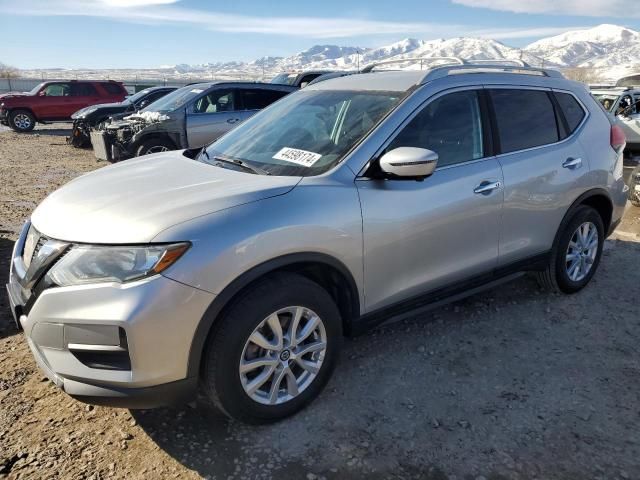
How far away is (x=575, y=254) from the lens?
422 cm

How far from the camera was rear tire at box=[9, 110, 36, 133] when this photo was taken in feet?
59.9

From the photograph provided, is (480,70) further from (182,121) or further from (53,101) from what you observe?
(53,101)

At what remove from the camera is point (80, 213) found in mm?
2523

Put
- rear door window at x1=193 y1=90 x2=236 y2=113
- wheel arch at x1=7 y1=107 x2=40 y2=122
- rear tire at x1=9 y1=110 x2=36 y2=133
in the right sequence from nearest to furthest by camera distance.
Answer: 1. rear door window at x1=193 y1=90 x2=236 y2=113
2. wheel arch at x1=7 y1=107 x2=40 y2=122
3. rear tire at x1=9 y1=110 x2=36 y2=133

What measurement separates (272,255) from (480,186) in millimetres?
1508

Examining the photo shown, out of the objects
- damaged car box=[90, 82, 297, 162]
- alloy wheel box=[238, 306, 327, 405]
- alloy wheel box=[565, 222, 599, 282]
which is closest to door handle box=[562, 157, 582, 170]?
alloy wheel box=[565, 222, 599, 282]

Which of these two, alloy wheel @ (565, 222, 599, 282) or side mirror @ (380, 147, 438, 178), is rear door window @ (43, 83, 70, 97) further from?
side mirror @ (380, 147, 438, 178)

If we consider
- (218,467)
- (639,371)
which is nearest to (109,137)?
(218,467)

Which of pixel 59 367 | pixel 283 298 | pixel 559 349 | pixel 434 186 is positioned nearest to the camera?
pixel 59 367

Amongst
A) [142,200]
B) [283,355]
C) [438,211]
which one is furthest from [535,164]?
[142,200]

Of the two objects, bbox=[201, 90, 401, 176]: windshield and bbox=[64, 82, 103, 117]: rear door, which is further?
bbox=[64, 82, 103, 117]: rear door

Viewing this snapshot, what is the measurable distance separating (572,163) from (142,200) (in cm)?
303

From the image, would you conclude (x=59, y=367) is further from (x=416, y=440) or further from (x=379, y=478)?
(x=416, y=440)

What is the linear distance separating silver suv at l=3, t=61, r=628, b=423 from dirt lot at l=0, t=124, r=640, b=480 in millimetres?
256
